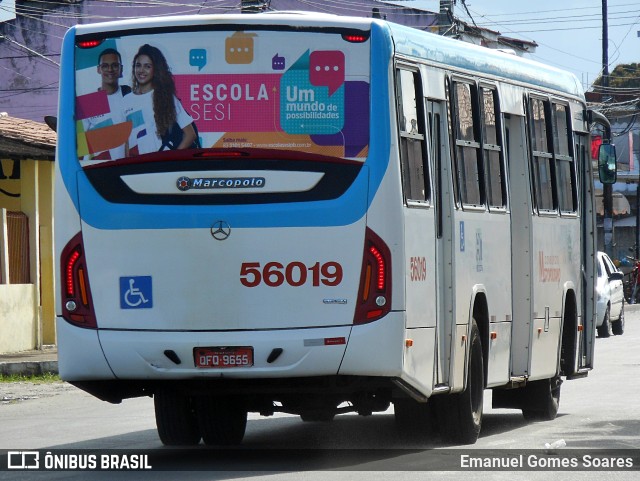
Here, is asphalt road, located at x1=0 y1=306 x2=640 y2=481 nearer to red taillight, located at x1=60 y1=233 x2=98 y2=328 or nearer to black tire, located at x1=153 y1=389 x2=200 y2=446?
black tire, located at x1=153 y1=389 x2=200 y2=446

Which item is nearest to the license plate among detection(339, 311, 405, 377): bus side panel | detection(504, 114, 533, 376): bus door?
detection(339, 311, 405, 377): bus side panel

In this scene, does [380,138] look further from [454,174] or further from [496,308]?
[496,308]

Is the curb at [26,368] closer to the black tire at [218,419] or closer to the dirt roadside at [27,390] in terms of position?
the dirt roadside at [27,390]

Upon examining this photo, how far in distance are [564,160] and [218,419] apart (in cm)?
490

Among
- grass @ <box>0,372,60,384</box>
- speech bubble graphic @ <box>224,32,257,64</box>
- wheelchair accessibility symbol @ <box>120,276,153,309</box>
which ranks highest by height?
speech bubble graphic @ <box>224,32,257,64</box>

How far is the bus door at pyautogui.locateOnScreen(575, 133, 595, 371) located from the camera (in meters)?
15.9

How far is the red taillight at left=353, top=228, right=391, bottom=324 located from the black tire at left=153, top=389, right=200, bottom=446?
7.57 feet

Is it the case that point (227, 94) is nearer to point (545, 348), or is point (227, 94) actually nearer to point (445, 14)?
point (545, 348)

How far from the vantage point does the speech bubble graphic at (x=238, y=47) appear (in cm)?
1054

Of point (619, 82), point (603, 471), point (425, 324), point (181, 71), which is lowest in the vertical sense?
point (603, 471)

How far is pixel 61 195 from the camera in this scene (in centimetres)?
1074

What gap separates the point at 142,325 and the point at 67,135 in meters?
1.44

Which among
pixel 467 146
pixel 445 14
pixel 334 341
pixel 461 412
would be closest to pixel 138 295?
pixel 334 341

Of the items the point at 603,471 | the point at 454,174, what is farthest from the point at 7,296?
the point at 603,471
